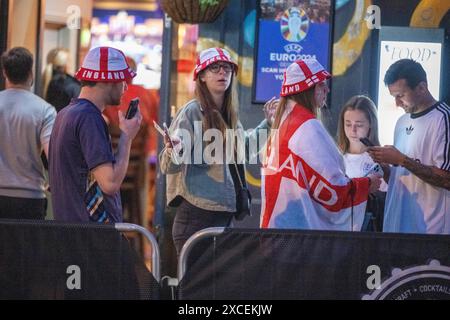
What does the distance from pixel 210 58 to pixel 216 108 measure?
33cm

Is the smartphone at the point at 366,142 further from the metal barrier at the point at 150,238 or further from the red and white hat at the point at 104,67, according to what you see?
the metal barrier at the point at 150,238

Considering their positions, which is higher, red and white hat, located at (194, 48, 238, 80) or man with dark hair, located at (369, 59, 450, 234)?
red and white hat, located at (194, 48, 238, 80)

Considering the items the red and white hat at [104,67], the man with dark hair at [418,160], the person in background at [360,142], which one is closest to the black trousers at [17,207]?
the red and white hat at [104,67]

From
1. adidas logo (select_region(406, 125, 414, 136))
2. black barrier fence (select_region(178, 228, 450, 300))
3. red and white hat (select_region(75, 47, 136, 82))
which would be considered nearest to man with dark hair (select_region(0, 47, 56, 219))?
red and white hat (select_region(75, 47, 136, 82))

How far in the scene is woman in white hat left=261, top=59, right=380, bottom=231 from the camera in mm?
6688

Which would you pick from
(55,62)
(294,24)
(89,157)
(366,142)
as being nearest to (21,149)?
(89,157)

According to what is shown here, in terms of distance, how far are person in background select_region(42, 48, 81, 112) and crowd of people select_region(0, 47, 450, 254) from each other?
2.17 ft

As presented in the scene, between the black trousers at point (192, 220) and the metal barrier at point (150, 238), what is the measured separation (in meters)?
1.19

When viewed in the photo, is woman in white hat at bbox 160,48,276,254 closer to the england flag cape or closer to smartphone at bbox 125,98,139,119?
the england flag cape

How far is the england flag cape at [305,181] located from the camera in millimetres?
6684

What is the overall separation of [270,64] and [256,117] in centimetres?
39

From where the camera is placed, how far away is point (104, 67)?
669cm

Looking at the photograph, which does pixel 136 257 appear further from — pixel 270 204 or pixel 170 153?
pixel 170 153
